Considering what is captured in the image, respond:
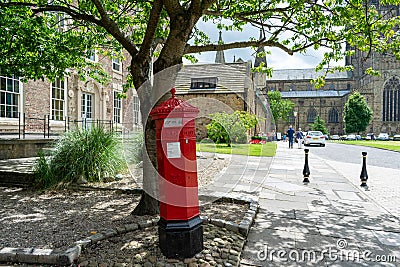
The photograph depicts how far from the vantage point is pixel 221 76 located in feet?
102

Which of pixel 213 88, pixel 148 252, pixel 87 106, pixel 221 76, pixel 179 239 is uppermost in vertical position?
pixel 221 76

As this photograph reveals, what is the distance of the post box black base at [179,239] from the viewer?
3426mm

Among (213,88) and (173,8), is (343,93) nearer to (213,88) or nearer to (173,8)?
(213,88)

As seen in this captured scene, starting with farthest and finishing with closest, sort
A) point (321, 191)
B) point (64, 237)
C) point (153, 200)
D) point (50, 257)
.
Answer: point (321, 191)
point (153, 200)
point (64, 237)
point (50, 257)

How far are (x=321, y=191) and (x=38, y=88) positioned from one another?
1264 centimetres

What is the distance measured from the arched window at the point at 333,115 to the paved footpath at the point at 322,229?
3441 inches

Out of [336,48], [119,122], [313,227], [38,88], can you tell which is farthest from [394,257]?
[119,122]

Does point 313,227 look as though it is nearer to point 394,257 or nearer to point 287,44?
point 394,257

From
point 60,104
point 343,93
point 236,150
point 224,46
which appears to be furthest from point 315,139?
point 343,93

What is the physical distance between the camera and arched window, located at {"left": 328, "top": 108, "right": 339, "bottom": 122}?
3403 inches

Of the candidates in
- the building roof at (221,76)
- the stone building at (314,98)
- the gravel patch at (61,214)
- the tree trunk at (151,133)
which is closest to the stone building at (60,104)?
the gravel patch at (61,214)

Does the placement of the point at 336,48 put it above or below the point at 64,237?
above

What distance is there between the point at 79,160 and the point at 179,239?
5117 mm

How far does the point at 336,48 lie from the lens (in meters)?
6.93
